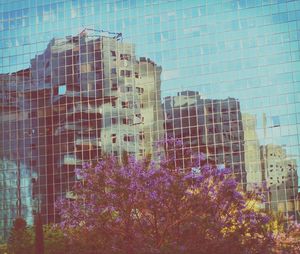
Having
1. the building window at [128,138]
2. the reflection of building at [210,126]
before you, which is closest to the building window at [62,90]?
the building window at [128,138]

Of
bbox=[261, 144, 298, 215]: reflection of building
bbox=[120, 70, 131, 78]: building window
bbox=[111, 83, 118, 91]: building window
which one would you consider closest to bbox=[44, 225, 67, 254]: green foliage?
bbox=[261, 144, 298, 215]: reflection of building

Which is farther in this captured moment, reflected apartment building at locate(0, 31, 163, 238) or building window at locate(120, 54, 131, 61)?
building window at locate(120, 54, 131, 61)

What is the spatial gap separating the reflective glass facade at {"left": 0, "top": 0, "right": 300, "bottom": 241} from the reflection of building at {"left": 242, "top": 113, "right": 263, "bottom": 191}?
124mm

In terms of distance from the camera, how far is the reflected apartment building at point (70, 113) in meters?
99.5

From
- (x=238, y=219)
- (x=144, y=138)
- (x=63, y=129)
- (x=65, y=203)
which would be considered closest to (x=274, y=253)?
(x=238, y=219)

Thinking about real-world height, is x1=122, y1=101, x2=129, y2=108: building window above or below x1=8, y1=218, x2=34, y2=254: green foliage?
above

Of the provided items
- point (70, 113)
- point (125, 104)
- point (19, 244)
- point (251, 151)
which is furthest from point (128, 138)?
point (19, 244)

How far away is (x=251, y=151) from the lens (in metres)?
92.9

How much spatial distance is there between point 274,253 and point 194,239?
7.82 m

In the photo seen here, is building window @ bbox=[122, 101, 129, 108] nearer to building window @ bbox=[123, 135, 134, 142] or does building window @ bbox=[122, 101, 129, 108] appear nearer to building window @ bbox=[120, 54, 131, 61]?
building window @ bbox=[123, 135, 134, 142]

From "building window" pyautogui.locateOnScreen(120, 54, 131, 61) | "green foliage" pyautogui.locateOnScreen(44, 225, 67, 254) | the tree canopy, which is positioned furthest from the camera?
"building window" pyautogui.locateOnScreen(120, 54, 131, 61)

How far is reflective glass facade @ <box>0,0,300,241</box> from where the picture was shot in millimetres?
93000

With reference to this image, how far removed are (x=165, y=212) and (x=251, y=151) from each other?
49.2 metres

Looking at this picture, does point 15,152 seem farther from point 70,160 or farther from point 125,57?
point 125,57
